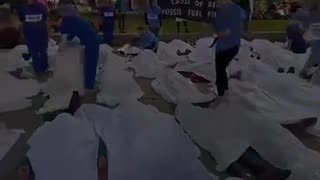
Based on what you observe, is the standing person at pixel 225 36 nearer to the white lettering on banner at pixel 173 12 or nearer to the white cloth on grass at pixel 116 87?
the white lettering on banner at pixel 173 12

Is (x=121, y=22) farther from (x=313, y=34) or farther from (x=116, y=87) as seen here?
(x=313, y=34)

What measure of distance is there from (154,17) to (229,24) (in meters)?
3.47

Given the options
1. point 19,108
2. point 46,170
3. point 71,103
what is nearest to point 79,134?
point 46,170

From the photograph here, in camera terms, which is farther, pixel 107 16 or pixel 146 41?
pixel 107 16

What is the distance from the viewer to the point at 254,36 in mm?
9062

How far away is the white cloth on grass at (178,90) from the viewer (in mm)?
5113

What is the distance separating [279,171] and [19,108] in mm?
2667

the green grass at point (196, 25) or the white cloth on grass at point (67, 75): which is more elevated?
the white cloth on grass at point (67, 75)

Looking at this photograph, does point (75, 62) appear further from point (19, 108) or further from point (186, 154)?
point (186, 154)

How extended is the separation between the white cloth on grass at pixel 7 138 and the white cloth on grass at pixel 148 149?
67 centimetres

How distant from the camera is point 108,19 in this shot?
8836 millimetres

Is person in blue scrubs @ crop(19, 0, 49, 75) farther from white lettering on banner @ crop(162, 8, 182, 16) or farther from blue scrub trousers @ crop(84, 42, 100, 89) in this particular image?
white lettering on banner @ crop(162, 8, 182, 16)

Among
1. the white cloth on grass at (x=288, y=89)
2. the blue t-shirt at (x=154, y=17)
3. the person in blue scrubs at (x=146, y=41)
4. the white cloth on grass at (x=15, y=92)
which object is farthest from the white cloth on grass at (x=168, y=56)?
the white cloth on grass at (x=15, y=92)

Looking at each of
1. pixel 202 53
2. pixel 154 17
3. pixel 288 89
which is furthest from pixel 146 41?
pixel 288 89
